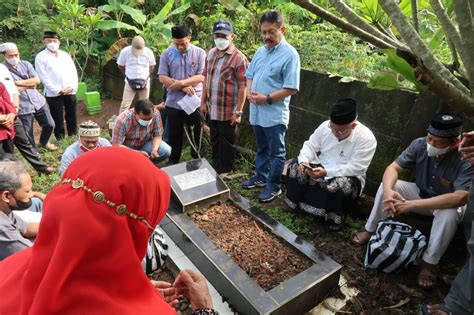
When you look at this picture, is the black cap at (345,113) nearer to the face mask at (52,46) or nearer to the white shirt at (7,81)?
the white shirt at (7,81)

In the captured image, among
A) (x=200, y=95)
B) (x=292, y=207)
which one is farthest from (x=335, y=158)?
(x=200, y=95)

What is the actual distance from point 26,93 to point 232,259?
161 inches

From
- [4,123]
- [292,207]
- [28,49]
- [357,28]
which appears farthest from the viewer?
[28,49]

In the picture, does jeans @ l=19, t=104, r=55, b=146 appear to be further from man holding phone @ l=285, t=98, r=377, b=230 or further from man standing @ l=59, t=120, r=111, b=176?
man holding phone @ l=285, t=98, r=377, b=230

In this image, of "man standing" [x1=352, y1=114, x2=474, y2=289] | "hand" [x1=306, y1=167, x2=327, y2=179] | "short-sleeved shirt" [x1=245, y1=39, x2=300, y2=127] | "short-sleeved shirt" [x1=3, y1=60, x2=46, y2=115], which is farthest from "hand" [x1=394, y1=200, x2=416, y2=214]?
"short-sleeved shirt" [x1=3, y1=60, x2=46, y2=115]

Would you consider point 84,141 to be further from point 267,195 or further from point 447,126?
point 447,126

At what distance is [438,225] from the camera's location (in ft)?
8.73

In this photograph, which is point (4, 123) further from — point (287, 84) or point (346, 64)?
point (346, 64)

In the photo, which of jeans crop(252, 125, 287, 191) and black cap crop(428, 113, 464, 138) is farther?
jeans crop(252, 125, 287, 191)

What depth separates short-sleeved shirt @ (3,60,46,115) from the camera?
4.73 m

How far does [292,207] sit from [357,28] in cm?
292

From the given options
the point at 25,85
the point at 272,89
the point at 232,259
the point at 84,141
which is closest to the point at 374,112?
the point at 272,89

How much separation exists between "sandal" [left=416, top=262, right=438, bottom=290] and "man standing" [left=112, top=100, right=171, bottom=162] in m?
3.10

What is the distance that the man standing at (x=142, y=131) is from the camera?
4078mm
